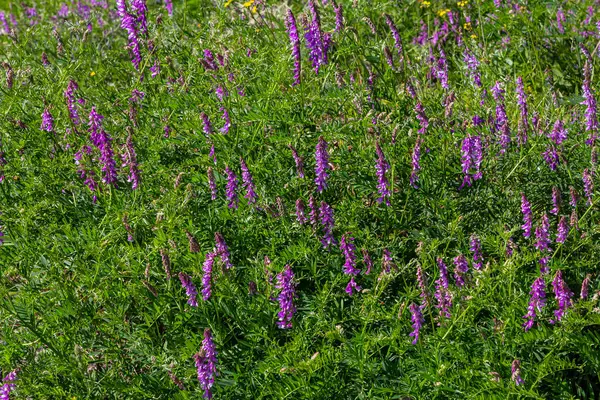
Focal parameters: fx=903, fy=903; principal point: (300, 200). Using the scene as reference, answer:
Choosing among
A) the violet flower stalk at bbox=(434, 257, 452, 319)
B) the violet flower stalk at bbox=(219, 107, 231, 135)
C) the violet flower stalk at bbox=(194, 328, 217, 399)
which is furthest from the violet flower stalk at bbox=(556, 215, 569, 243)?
the violet flower stalk at bbox=(219, 107, 231, 135)

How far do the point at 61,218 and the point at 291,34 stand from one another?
51.2 inches

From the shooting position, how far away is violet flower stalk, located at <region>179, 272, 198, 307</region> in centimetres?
316

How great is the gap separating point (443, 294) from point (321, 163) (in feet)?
2.40

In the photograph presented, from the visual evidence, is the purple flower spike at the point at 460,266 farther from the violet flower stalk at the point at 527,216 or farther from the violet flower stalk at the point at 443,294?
the violet flower stalk at the point at 527,216

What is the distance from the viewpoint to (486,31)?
5.75 metres

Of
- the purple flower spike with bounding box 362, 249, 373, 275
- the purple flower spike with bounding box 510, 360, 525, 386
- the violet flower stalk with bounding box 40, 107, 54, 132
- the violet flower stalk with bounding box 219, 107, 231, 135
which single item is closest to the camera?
the purple flower spike with bounding box 510, 360, 525, 386

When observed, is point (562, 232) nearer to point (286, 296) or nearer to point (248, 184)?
point (286, 296)

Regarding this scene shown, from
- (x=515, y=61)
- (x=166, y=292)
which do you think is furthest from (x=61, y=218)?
(x=515, y=61)

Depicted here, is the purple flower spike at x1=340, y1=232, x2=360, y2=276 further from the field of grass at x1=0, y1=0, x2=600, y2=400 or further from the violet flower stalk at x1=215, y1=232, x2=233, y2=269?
the violet flower stalk at x1=215, y1=232, x2=233, y2=269

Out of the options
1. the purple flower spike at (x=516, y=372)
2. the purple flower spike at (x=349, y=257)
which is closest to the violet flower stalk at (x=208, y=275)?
the purple flower spike at (x=349, y=257)

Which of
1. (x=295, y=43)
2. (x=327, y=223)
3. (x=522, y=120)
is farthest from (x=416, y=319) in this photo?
(x=295, y=43)

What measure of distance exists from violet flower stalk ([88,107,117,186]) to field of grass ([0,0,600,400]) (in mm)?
12

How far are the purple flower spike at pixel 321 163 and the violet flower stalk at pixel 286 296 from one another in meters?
0.52

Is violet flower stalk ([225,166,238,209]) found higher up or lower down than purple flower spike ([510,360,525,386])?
higher up
